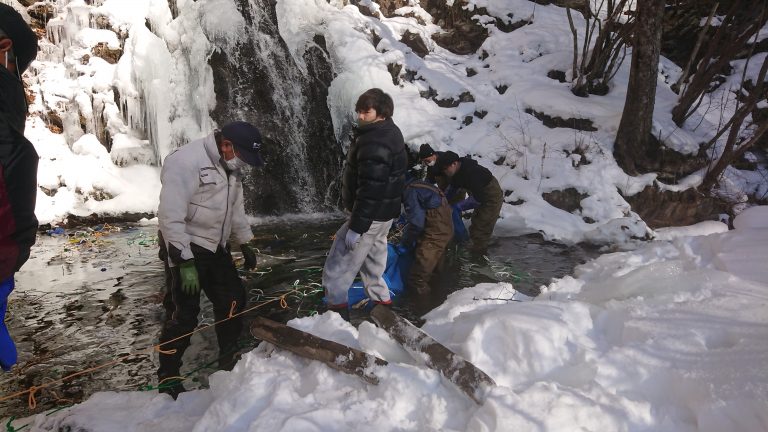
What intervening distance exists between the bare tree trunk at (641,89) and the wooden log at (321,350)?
287 inches

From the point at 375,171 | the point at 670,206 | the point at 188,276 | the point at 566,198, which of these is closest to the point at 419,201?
the point at 375,171

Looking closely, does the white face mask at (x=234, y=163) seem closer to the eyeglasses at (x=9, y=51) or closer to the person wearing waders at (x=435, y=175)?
the eyeglasses at (x=9, y=51)

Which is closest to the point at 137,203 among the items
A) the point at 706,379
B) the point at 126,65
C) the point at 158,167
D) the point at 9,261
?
the point at 158,167

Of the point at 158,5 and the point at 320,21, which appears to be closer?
the point at 158,5

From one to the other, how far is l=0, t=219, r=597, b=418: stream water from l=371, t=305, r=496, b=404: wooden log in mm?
1664

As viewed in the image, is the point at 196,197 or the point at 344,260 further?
the point at 344,260

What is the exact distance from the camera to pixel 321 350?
202 cm

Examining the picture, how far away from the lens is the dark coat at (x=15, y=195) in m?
1.60

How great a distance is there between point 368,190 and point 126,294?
3.14 m

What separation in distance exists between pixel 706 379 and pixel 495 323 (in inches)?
31.1

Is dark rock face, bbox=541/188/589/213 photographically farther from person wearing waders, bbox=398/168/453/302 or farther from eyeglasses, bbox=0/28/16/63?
eyeglasses, bbox=0/28/16/63

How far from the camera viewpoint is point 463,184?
214 inches

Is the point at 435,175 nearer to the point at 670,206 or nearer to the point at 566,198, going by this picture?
the point at 566,198

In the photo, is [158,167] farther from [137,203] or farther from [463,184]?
[463,184]
